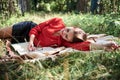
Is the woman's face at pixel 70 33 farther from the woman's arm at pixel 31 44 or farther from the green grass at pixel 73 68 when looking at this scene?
the green grass at pixel 73 68

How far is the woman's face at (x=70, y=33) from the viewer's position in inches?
260

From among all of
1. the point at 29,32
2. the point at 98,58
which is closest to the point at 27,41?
the point at 29,32

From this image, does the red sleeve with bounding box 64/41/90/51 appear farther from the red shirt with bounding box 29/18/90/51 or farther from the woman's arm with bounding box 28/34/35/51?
the woman's arm with bounding box 28/34/35/51

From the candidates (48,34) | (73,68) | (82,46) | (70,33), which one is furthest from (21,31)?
(73,68)

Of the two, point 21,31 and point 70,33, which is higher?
point 70,33

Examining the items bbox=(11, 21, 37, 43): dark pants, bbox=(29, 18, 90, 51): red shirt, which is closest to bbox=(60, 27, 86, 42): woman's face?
bbox=(29, 18, 90, 51): red shirt

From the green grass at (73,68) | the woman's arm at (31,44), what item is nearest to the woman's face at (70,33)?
the woman's arm at (31,44)

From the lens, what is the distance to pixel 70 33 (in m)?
6.61

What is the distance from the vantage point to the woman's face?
260 inches

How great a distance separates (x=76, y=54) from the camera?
5840 mm

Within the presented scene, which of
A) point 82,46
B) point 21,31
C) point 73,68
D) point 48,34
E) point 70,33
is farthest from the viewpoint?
point 21,31

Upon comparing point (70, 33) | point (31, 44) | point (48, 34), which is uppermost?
point (70, 33)

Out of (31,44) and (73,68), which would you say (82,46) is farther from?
(73,68)

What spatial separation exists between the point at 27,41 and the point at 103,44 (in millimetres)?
1674
